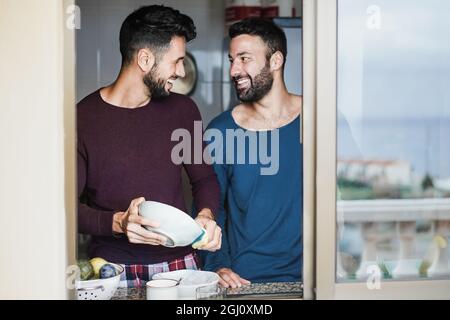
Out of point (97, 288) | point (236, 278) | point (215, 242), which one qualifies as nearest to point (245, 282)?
point (236, 278)

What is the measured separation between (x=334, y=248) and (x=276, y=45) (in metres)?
0.83

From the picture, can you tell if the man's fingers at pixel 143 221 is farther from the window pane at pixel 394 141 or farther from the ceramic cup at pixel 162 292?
the window pane at pixel 394 141

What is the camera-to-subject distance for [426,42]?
7.93ft

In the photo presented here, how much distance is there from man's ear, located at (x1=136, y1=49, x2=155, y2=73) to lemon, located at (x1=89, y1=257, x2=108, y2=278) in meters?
0.76

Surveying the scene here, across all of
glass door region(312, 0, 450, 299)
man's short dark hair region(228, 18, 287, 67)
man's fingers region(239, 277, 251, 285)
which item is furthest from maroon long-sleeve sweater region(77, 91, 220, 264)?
glass door region(312, 0, 450, 299)

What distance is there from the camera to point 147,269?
244 cm

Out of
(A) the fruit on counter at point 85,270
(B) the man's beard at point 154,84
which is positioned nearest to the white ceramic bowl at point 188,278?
(A) the fruit on counter at point 85,270

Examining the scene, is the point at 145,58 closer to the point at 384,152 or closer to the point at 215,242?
the point at 215,242

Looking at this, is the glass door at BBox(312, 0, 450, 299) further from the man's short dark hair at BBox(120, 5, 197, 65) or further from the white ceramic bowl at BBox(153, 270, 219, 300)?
the man's short dark hair at BBox(120, 5, 197, 65)

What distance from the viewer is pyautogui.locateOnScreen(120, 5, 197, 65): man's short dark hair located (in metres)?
2.40

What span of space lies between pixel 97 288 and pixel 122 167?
0.46m

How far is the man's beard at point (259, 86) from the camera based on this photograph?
2.48m
